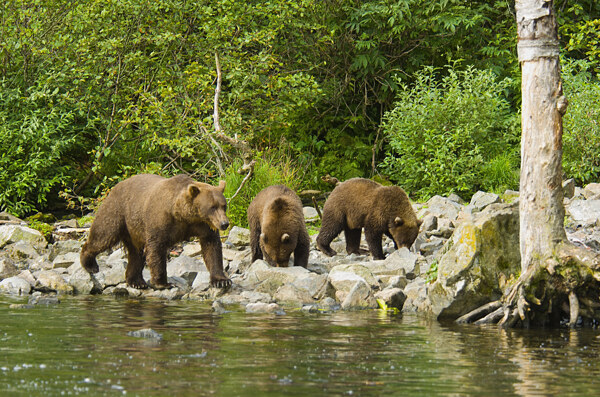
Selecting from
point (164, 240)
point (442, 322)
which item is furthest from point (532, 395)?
point (164, 240)

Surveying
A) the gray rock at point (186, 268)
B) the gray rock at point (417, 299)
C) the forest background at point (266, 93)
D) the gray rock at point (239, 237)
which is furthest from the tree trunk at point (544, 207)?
the forest background at point (266, 93)

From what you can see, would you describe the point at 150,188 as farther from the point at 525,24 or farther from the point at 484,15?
the point at 484,15

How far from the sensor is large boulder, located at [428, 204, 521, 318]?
8539 mm

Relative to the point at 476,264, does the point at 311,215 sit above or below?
above

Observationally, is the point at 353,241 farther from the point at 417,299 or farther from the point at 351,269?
the point at 417,299

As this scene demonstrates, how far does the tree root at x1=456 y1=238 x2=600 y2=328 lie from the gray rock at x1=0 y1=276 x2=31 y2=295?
19.5ft

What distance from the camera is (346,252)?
1377cm

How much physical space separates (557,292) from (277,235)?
4.35 m

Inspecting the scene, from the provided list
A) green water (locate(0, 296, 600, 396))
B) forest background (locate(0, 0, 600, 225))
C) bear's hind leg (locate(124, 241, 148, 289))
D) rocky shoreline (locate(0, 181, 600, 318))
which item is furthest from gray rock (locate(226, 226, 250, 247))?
green water (locate(0, 296, 600, 396))

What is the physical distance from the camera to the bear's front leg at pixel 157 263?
10.5m

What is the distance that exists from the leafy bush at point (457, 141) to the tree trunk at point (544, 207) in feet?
26.2

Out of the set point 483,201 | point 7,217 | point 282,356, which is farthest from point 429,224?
point 7,217

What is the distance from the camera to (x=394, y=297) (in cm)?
931

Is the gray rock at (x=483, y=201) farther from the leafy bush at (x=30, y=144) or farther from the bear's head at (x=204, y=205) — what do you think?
the leafy bush at (x=30, y=144)
